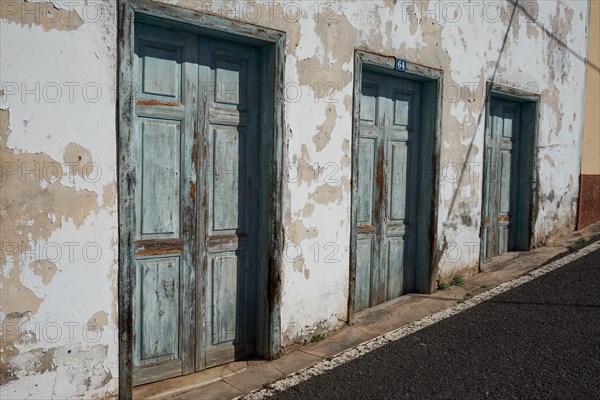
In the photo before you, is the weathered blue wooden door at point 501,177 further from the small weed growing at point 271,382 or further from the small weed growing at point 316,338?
the small weed growing at point 271,382

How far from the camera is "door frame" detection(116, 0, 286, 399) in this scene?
10.9 feet

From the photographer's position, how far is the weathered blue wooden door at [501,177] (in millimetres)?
7195

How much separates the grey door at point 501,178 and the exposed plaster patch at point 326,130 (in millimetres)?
3114

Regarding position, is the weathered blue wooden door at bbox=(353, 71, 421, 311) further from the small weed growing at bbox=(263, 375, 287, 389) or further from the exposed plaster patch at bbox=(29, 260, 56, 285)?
the exposed plaster patch at bbox=(29, 260, 56, 285)

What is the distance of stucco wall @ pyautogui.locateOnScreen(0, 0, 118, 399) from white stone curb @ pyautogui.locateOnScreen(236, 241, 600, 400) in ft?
3.73

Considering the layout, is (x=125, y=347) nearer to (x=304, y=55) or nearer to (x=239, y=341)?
(x=239, y=341)

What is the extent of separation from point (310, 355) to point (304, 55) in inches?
96.3

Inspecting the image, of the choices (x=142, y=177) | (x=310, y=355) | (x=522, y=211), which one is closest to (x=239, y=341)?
(x=310, y=355)

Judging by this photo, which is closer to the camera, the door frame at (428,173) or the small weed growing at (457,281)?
the door frame at (428,173)

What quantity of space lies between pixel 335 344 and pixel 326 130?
72.0 inches

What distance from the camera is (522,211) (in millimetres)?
7781

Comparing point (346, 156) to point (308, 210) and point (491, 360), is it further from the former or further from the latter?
point (491, 360)

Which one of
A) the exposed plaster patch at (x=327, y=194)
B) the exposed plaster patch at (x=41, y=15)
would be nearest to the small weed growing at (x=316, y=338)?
the exposed plaster patch at (x=327, y=194)

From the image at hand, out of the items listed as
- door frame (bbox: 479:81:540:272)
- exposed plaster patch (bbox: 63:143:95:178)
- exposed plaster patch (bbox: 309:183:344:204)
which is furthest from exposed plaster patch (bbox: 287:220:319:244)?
door frame (bbox: 479:81:540:272)
